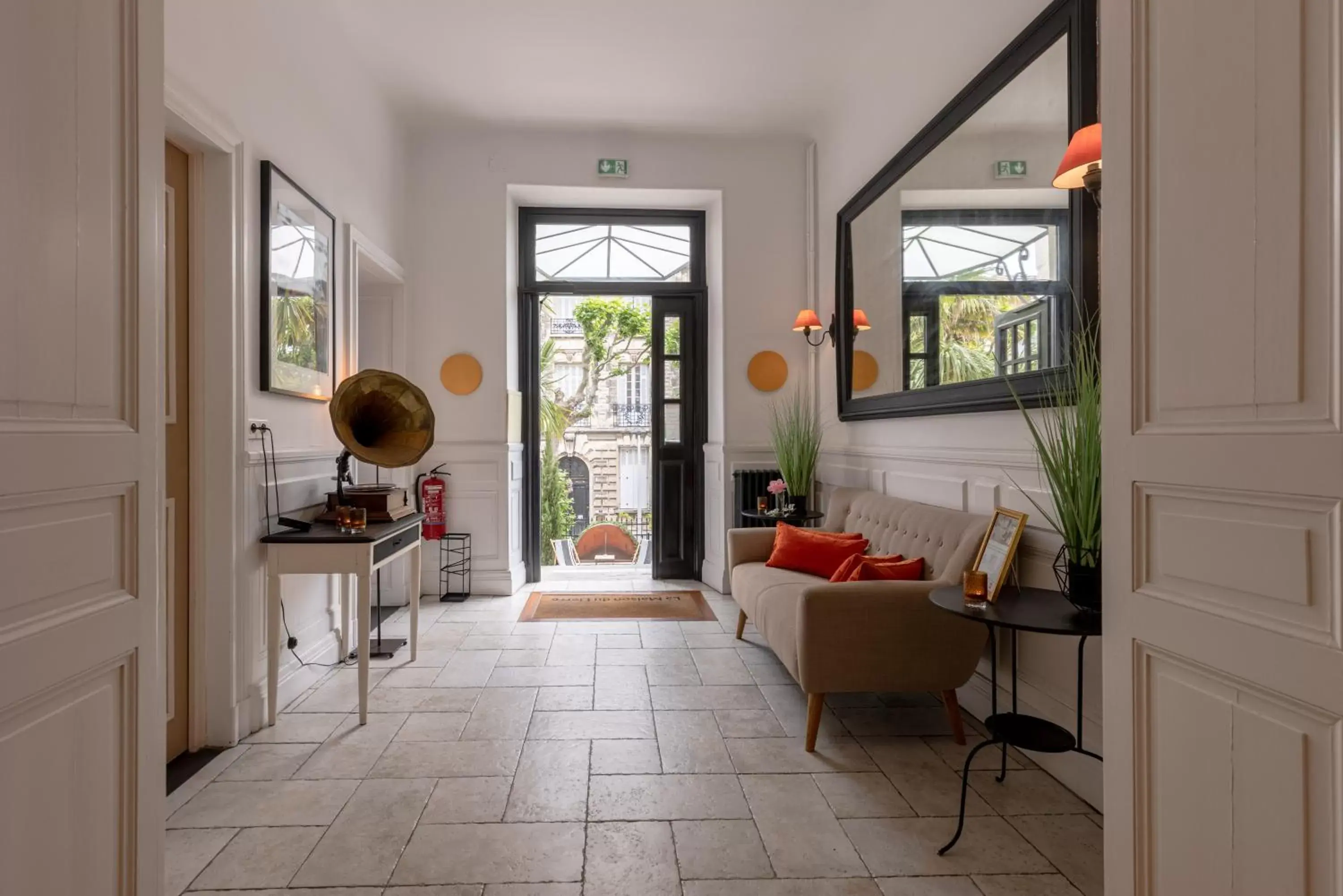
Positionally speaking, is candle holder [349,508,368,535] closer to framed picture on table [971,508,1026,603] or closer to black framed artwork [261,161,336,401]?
black framed artwork [261,161,336,401]

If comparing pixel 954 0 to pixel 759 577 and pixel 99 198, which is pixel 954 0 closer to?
pixel 759 577

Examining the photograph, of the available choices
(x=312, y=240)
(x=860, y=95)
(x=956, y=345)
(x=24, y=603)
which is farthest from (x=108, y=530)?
(x=860, y=95)

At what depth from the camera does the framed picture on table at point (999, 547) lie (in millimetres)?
2242

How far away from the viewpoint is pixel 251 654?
288 centimetres

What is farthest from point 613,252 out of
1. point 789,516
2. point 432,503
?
point 789,516

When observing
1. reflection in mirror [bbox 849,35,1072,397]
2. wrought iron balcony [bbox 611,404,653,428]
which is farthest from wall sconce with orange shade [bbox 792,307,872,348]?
wrought iron balcony [bbox 611,404,653,428]

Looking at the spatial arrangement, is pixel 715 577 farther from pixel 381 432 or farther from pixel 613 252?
pixel 381 432

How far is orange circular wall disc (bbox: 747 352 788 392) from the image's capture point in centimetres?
541

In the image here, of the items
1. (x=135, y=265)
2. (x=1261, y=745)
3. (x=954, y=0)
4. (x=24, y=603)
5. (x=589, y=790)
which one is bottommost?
(x=589, y=790)

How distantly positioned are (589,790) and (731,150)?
4560mm

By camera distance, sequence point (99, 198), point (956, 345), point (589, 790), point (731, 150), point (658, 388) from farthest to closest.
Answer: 1. point (658, 388)
2. point (731, 150)
3. point (956, 345)
4. point (589, 790)
5. point (99, 198)

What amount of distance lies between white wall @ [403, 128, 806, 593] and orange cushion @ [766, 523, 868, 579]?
5.55 feet

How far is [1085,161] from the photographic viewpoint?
A: 1.91m

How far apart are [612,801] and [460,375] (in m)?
3.62
